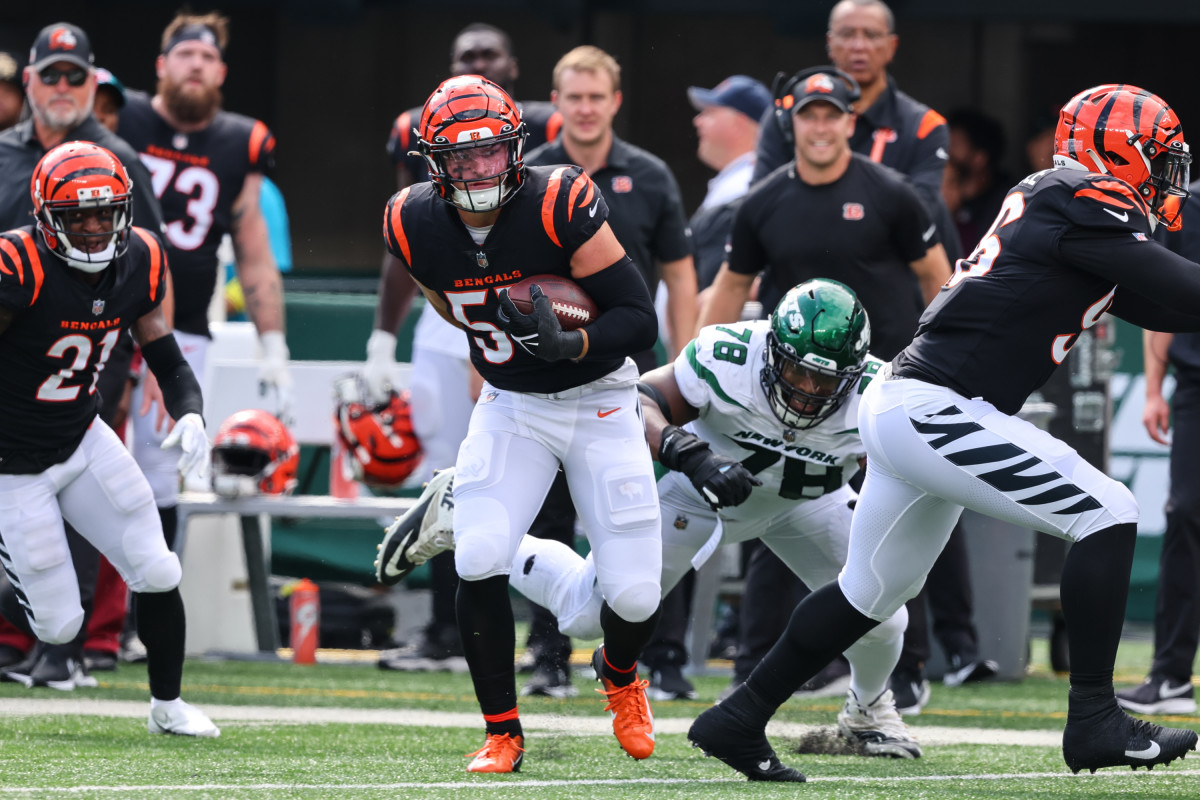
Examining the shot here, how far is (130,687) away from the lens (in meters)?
6.29

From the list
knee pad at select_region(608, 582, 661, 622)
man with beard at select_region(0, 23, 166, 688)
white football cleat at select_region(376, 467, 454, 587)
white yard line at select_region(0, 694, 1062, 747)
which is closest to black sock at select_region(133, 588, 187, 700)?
white yard line at select_region(0, 694, 1062, 747)

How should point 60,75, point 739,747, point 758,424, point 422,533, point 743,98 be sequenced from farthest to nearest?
1. point 743,98
2. point 60,75
3. point 422,533
4. point 758,424
5. point 739,747

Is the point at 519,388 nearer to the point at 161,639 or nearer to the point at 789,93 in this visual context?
the point at 161,639

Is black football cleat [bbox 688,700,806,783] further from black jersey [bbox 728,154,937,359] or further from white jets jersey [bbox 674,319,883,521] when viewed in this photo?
black jersey [bbox 728,154,937,359]

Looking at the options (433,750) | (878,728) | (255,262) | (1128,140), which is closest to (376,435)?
(255,262)

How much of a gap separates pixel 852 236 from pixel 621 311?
161 cm

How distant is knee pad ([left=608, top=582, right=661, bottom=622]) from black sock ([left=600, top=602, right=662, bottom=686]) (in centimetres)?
2

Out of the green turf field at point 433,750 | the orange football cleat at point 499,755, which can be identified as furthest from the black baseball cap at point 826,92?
the orange football cleat at point 499,755

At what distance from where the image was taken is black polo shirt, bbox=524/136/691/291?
636cm

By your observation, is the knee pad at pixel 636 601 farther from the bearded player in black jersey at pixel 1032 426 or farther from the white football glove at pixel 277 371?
the white football glove at pixel 277 371

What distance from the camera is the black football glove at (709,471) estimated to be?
435cm

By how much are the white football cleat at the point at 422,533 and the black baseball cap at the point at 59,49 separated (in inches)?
89.7

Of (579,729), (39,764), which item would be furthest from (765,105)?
(39,764)

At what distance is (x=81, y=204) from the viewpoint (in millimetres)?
5004
